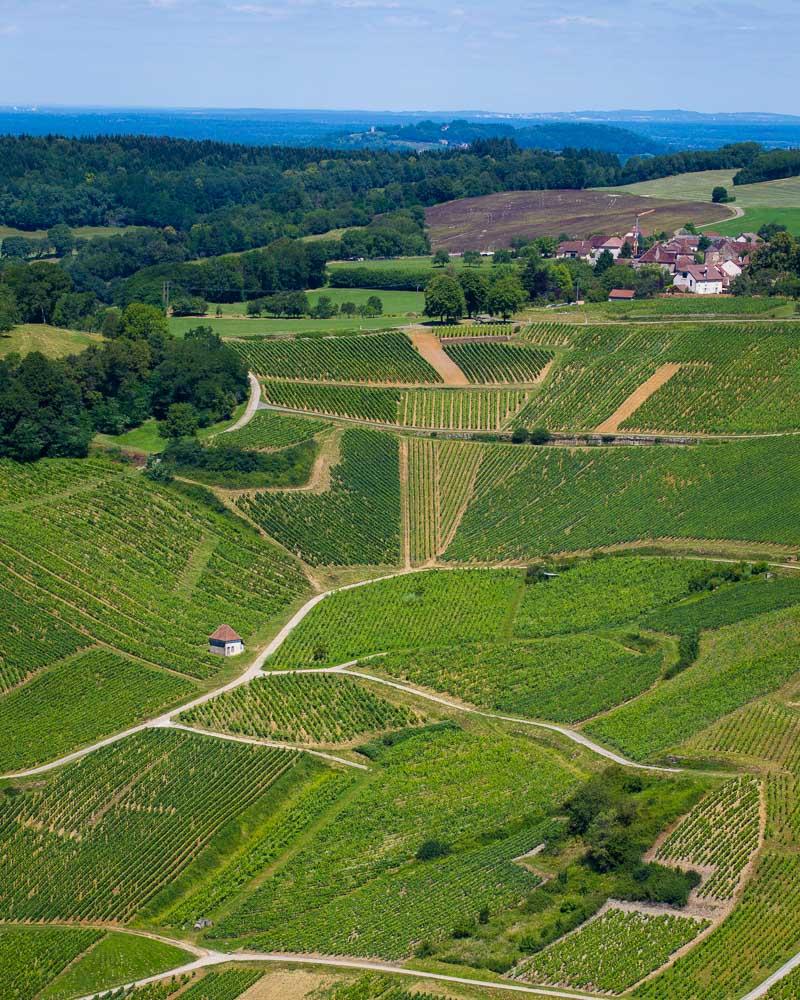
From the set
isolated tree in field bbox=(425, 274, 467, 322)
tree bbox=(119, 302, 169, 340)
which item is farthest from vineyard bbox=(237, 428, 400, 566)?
isolated tree in field bbox=(425, 274, 467, 322)

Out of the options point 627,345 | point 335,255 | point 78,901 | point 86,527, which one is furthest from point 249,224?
point 78,901

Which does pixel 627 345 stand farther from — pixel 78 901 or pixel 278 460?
pixel 78 901

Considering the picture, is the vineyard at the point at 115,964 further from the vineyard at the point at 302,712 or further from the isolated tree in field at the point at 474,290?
the isolated tree in field at the point at 474,290

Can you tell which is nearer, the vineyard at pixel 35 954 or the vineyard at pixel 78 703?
the vineyard at pixel 35 954

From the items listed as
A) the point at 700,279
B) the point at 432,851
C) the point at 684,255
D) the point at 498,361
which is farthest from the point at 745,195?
the point at 432,851

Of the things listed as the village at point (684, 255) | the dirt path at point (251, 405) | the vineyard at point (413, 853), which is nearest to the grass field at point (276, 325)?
the dirt path at point (251, 405)

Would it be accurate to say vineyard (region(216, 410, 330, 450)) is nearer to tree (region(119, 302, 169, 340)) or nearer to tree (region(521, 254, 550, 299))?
tree (region(119, 302, 169, 340))
